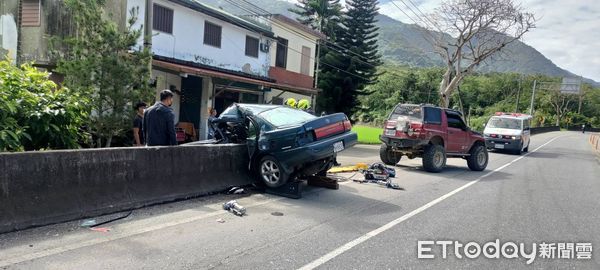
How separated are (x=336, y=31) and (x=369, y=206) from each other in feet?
93.4

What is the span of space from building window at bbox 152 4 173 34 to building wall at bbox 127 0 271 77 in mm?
153

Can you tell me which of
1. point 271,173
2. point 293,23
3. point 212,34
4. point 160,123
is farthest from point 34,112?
point 293,23

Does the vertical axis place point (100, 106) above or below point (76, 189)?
above

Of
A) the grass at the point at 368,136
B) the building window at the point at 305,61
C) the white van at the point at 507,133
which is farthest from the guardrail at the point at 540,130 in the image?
the building window at the point at 305,61

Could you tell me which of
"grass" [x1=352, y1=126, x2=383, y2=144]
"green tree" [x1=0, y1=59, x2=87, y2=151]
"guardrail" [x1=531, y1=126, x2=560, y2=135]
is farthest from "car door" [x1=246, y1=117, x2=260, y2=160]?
"guardrail" [x1=531, y1=126, x2=560, y2=135]


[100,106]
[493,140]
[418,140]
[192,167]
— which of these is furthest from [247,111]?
[493,140]

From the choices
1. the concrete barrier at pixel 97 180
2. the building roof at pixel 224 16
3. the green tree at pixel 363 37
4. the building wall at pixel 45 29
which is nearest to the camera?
the concrete barrier at pixel 97 180

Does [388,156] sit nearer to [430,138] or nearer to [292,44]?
[430,138]

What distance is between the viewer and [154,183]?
21.5 feet

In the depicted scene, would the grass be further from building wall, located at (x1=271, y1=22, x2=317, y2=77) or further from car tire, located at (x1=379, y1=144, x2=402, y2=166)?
car tire, located at (x1=379, y1=144, x2=402, y2=166)

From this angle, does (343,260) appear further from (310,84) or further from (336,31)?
(336,31)

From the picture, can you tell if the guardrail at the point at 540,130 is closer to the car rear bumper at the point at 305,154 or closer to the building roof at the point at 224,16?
the building roof at the point at 224,16

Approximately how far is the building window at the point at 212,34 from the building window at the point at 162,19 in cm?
207
